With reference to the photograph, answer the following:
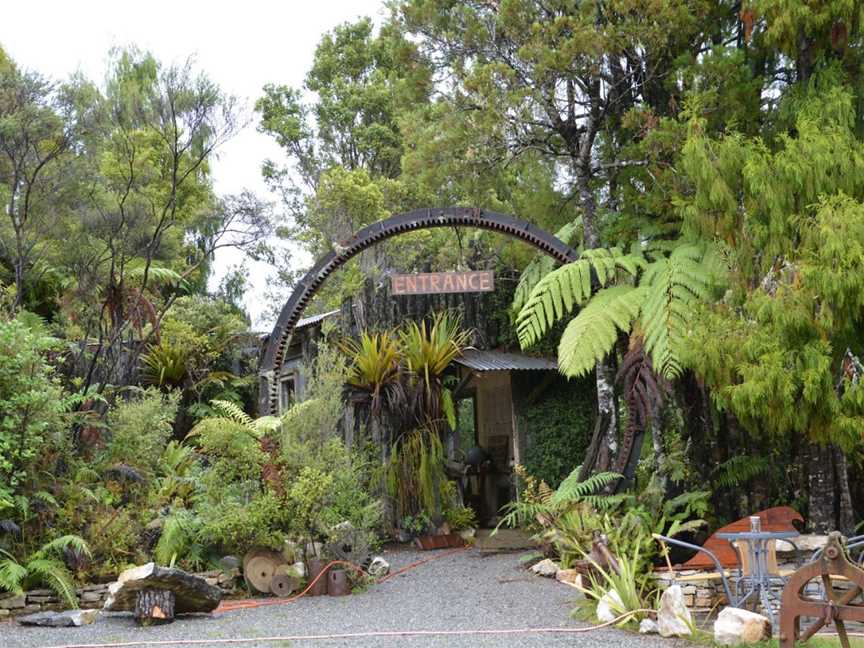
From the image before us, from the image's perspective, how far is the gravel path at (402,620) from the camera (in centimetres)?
582

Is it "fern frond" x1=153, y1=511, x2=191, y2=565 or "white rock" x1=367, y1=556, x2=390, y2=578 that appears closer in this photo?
"fern frond" x1=153, y1=511, x2=191, y2=565

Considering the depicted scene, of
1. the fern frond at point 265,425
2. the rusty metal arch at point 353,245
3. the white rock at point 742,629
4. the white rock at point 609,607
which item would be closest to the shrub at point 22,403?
the fern frond at point 265,425

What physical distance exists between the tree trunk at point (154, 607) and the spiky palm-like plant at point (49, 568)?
76cm

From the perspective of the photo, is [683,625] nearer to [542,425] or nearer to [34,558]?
[34,558]

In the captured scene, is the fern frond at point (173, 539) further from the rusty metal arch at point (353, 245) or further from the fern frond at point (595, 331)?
the fern frond at point (595, 331)

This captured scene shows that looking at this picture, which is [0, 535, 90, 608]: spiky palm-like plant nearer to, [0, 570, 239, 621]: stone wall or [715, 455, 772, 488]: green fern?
[0, 570, 239, 621]: stone wall

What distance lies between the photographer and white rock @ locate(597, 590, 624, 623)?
627cm

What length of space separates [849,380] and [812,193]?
1.40 metres

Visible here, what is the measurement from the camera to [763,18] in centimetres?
834

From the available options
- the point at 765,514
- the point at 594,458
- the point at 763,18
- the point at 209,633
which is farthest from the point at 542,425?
the point at 209,633

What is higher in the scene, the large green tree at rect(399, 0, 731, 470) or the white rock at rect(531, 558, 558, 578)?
the large green tree at rect(399, 0, 731, 470)

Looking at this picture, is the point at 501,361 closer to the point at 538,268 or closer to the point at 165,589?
the point at 538,268

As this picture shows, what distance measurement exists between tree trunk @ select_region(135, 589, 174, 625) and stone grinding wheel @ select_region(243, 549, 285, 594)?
4.09ft

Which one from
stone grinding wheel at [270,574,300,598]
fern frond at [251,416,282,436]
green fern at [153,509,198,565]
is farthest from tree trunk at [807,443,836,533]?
green fern at [153,509,198,565]
